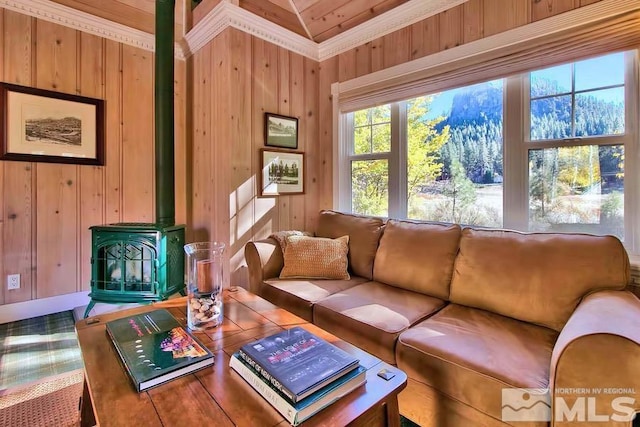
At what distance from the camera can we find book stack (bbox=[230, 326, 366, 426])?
2.81 feet

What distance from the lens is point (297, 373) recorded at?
938 mm

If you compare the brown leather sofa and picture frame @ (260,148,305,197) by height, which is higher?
picture frame @ (260,148,305,197)

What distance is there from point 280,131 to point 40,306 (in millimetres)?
2565

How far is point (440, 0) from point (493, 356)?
7.87ft

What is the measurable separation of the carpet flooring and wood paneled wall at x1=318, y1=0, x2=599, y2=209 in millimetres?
2359

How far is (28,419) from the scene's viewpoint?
4.98 ft

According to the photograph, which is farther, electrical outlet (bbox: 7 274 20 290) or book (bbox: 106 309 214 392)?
electrical outlet (bbox: 7 274 20 290)

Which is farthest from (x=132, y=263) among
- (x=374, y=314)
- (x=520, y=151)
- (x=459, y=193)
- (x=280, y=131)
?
(x=520, y=151)

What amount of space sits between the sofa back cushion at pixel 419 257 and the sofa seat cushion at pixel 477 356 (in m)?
0.36

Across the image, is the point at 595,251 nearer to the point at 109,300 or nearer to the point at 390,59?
the point at 390,59

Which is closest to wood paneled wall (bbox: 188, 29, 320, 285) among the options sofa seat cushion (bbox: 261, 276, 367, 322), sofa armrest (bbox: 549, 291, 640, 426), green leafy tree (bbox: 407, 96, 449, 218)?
sofa seat cushion (bbox: 261, 276, 367, 322)

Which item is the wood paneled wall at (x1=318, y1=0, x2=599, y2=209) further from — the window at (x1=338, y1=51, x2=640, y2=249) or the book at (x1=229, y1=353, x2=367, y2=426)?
the book at (x1=229, y1=353, x2=367, y2=426)

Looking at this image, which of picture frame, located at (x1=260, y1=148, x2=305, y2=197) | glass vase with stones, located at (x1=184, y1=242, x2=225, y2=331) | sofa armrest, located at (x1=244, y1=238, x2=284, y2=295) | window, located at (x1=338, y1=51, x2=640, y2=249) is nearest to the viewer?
glass vase with stones, located at (x1=184, y1=242, x2=225, y2=331)

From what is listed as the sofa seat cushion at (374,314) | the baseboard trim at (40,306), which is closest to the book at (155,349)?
the sofa seat cushion at (374,314)
